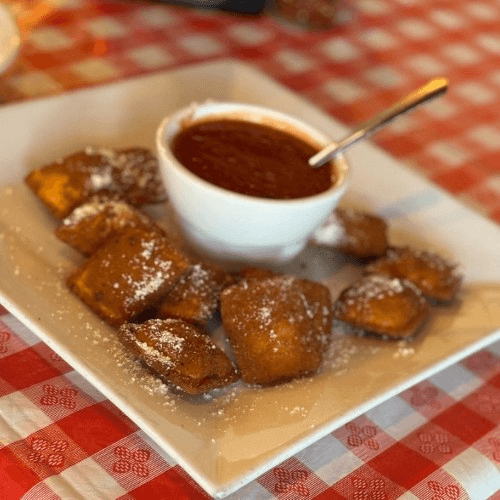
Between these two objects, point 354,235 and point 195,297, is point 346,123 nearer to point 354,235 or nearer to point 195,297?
point 354,235

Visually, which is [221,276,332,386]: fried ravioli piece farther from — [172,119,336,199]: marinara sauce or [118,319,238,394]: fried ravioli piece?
[172,119,336,199]: marinara sauce

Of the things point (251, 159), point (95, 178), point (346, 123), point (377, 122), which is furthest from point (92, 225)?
point (346, 123)

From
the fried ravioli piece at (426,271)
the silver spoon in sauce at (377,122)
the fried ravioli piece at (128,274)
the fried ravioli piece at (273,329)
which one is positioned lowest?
the fried ravioli piece at (426,271)

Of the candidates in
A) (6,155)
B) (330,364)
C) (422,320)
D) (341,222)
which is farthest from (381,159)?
(6,155)

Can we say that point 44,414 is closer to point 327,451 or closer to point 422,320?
point 327,451

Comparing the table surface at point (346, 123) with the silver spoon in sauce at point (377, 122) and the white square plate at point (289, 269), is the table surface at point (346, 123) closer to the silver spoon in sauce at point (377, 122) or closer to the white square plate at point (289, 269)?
the white square plate at point (289, 269)

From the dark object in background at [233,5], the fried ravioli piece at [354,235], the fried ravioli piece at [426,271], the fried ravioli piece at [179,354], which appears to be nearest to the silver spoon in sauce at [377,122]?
the fried ravioli piece at [354,235]
